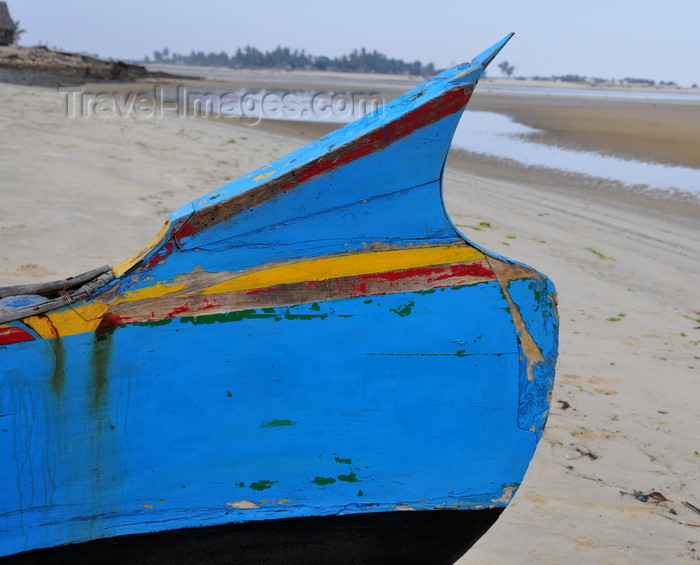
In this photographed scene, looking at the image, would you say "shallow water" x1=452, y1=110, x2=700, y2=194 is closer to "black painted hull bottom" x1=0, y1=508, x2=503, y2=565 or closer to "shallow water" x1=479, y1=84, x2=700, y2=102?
"black painted hull bottom" x1=0, y1=508, x2=503, y2=565

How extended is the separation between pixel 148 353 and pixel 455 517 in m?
0.97

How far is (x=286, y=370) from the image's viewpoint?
5.58ft

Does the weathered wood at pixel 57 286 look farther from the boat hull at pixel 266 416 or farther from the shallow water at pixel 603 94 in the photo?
the shallow water at pixel 603 94

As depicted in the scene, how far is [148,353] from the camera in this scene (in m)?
1.63

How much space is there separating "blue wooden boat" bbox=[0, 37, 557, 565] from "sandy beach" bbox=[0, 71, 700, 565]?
0.75 metres

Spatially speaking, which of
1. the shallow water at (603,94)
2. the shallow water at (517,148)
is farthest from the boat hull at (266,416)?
the shallow water at (603,94)

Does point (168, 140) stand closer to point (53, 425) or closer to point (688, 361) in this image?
point (688, 361)

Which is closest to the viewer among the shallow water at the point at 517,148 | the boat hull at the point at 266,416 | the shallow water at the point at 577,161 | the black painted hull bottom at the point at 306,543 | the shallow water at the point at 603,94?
the boat hull at the point at 266,416

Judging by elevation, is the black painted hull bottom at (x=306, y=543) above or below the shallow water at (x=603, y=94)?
below

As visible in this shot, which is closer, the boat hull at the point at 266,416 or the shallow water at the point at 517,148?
the boat hull at the point at 266,416

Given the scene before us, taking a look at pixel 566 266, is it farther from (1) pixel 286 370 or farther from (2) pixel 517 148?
(2) pixel 517 148

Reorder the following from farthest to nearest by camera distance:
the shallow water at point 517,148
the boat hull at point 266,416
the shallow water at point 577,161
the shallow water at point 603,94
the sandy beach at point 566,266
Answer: the shallow water at point 603,94 < the shallow water at point 517,148 < the shallow water at point 577,161 < the sandy beach at point 566,266 < the boat hull at point 266,416

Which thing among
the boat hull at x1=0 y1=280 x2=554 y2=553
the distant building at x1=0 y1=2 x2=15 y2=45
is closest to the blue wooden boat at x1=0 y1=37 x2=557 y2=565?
the boat hull at x1=0 y1=280 x2=554 y2=553

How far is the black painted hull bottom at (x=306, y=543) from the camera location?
1.73m
